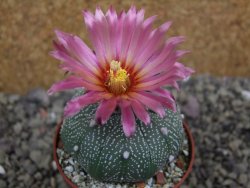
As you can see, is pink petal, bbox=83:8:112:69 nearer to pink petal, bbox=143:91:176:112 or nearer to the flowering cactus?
the flowering cactus

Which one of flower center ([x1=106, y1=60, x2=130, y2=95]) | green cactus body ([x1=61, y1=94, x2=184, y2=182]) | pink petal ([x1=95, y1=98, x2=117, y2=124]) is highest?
flower center ([x1=106, y1=60, x2=130, y2=95])

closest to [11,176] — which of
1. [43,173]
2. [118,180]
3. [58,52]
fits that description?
[43,173]

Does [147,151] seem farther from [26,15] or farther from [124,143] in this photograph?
[26,15]

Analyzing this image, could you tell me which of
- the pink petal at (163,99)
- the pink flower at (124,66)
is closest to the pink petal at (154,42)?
the pink flower at (124,66)

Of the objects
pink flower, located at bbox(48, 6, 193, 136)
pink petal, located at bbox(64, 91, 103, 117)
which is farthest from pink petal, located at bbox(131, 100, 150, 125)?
pink petal, located at bbox(64, 91, 103, 117)

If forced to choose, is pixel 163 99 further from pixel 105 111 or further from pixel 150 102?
pixel 105 111

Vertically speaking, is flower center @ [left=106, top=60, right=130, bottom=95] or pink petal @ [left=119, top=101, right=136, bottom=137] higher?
flower center @ [left=106, top=60, right=130, bottom=95]

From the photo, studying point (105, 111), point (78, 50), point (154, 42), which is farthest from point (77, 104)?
point (154, 42)

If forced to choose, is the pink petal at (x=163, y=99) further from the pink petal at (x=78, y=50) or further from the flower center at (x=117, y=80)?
the pink petal at (x=78, y=50)
